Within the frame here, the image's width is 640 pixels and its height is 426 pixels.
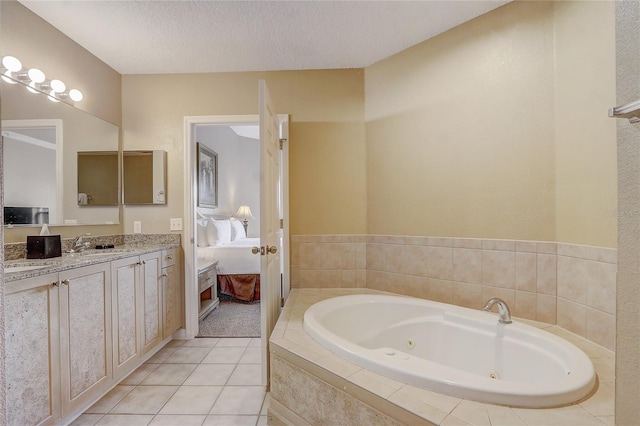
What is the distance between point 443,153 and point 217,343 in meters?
2.44

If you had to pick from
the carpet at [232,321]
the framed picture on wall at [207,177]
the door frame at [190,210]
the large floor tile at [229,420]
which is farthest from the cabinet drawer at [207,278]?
the large floor tile at [229,420]

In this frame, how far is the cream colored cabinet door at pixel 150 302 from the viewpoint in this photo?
2314mm

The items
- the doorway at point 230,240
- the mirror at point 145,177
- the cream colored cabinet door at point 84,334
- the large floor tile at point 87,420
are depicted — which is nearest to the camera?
the cream colored cabinet door at point 84,334

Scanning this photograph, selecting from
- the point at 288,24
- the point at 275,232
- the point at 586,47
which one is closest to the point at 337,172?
the point at 275,232

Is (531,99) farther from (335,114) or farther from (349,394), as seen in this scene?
(349,394)

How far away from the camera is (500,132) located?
78.1 inches

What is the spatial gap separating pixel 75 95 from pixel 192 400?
90.6 inches

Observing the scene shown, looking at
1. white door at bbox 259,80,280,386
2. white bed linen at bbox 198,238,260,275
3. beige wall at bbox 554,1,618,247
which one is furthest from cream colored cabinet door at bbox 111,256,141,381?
beige wall at bbox 554,1,618,247

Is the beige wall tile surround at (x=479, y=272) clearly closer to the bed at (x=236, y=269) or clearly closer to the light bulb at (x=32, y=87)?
the bed at (x=236, y=269)

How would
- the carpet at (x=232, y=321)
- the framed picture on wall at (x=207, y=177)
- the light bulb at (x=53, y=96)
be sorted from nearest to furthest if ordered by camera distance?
1. the light bulb at (x=53, y=96)
2. the carpet at (x=232, y=321)
3. the framed picture on wall at (x=207, y=177)

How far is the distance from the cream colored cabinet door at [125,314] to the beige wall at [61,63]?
560 mm

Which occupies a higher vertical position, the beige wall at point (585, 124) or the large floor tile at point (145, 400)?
the beige wall at point (585, 124)

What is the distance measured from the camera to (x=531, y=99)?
6.14ft

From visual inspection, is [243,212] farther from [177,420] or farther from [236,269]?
[177,420]
